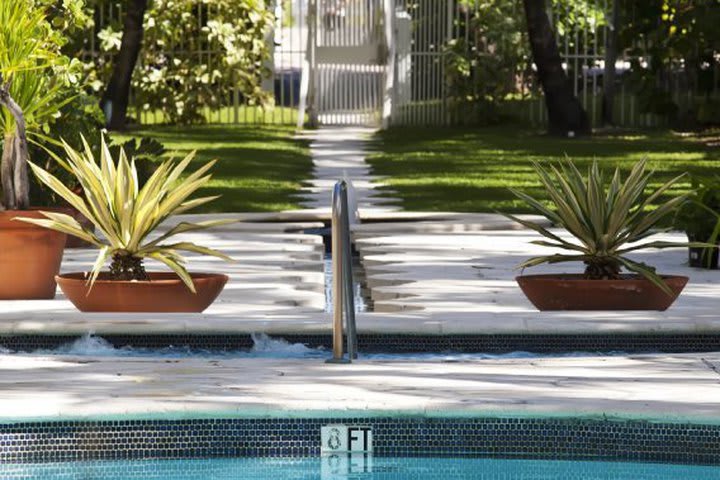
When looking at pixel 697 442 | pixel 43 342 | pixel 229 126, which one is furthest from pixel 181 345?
pixel 229 126

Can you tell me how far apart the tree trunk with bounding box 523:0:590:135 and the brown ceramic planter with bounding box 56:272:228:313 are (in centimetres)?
1527

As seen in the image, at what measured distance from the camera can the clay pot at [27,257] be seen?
7961mm

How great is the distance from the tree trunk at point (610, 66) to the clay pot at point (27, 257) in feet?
57.8

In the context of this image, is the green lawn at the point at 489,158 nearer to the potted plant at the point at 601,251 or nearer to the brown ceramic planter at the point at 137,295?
the potted plant at the point at 601,251

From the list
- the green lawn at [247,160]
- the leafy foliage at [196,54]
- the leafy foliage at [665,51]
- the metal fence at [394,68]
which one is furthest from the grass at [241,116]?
the leafy foliage at [665,51]

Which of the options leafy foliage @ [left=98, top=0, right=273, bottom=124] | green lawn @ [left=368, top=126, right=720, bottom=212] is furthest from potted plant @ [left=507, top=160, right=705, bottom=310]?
leafy foliage @ [left=98, top=0, right=273, bottom=124]

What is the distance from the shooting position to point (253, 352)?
23.2 ft

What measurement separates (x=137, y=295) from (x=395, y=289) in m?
1.63

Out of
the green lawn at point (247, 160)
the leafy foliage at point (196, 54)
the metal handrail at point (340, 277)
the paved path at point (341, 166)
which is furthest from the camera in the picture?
the leafy foliage at point (196, 54)

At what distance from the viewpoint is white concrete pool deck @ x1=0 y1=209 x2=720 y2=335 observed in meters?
7.09

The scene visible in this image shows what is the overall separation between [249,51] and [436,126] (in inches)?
118

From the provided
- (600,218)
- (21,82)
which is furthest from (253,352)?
(21,82)

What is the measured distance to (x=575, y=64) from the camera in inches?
1057

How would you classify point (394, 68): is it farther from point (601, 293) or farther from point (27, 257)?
point (601, 293)
